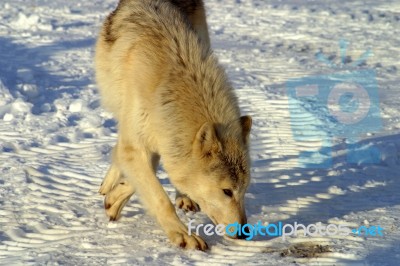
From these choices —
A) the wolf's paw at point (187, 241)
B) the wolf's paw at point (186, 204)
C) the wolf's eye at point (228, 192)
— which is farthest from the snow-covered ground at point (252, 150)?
the wolf's eye at point (228, 192)

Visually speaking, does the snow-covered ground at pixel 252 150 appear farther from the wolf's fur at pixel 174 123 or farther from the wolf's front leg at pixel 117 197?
the wolf's fur at pixel 174 123

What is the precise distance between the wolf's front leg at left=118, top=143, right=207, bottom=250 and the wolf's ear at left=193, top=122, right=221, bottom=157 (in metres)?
0.61

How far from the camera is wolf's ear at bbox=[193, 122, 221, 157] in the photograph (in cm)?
509

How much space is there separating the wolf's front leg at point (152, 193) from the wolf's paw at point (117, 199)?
309 mm

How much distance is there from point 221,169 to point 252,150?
2.80 meters

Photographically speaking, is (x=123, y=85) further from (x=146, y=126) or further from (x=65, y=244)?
(x=65, y=244)

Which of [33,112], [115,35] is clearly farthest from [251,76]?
[115,35]

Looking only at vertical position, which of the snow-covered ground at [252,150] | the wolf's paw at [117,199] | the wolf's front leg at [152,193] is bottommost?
the snow-covered ground at [252,150]

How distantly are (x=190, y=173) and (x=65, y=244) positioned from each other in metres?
1.14

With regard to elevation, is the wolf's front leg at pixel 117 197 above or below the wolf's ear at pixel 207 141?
below

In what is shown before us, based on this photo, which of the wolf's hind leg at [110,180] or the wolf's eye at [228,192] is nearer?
the wolf's eye at [228,192]

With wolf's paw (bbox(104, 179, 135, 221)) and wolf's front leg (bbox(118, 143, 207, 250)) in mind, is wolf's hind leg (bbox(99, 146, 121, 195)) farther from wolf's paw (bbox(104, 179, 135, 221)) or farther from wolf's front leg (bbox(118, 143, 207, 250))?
wolf's front leg (bbox(118, 143, 207, 250))

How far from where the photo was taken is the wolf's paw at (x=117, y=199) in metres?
6.09

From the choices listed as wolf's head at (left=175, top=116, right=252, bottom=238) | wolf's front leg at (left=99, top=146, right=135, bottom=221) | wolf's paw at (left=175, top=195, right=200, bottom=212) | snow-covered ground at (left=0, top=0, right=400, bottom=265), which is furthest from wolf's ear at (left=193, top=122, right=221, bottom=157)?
wolf's paw at (left=175, top=195, right=200, bottom=212)
